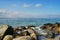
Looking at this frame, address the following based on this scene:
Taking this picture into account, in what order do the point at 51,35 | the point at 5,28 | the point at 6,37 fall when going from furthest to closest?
1. the point at 51,35
2. the point at 5,28
3. the point at 6,37

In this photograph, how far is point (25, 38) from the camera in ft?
30.0

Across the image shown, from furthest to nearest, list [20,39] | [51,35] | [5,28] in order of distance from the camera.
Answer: [51,35], [5,28], [20,39]

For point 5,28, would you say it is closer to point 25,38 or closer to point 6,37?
point 6,37

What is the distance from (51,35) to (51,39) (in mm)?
846

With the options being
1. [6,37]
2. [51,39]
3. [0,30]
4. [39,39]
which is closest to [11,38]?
[6,37]

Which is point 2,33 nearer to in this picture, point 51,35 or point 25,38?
point 25,38

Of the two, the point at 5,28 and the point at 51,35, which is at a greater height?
the point at 5,28

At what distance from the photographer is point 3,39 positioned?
9.82 meters

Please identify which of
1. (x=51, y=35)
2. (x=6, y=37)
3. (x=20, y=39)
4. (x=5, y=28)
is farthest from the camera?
(x=51, y=35)

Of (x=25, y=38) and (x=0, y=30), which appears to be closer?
(x=25, y=38)

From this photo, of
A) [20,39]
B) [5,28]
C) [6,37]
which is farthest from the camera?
[5,28]

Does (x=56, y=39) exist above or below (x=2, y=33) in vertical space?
below

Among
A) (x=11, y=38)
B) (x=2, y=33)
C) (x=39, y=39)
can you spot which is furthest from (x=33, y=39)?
(x=2, y=33)

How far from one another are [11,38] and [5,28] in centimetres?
96
